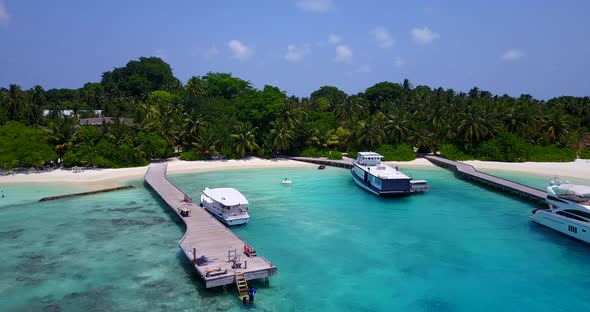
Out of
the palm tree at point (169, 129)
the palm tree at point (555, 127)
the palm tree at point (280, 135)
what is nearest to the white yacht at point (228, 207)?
the palm tree at point (169, 129)

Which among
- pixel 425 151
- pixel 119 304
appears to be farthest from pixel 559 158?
pixel 119 304

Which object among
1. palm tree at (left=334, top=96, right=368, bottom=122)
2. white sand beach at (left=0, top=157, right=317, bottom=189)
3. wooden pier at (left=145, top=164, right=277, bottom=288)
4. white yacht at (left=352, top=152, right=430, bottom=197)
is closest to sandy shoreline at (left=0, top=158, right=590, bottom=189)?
white sand beach at (left=0, top=157, right=317, bottom=189)

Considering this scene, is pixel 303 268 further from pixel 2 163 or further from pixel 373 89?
pixel 373 89

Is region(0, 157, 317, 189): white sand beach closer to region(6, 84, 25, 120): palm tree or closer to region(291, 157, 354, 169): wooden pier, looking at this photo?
region(291, 157, 354, 169): wooden pier

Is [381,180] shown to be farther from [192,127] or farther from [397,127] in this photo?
[192,127]

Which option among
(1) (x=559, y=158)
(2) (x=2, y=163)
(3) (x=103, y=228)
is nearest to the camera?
(3) (x=103, y=228)
